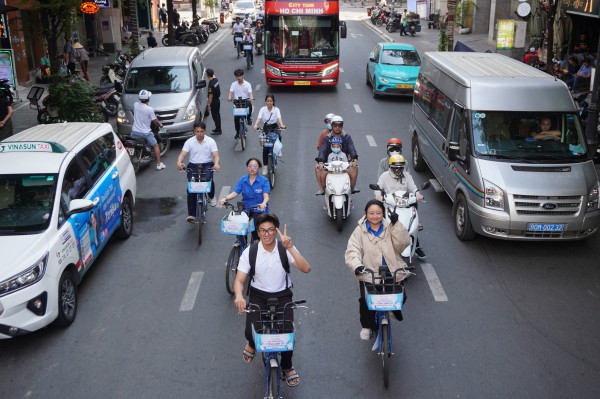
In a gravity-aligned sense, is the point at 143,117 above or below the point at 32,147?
below

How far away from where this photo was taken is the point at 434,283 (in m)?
9.75

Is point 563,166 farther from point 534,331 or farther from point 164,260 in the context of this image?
point 164,260

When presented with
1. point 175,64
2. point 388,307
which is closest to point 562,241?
point 388,307

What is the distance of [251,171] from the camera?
30.8 ft

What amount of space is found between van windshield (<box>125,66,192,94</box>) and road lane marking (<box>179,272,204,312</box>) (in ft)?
29.8

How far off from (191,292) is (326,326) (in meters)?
2.13

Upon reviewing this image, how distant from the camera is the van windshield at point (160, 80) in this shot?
18.1m

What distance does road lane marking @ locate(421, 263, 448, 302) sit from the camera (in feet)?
30.5

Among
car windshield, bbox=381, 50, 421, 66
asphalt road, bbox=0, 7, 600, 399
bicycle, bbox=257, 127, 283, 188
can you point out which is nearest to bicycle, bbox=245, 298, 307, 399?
asphalt road, bbox=0, 7, 600, 399

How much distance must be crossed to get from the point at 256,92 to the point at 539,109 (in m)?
15.4

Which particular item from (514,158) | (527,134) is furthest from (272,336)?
(527,134)

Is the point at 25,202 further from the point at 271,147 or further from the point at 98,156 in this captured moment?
the point at 271,147

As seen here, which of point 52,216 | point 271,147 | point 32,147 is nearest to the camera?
point 52,216

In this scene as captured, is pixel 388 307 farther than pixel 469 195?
No
